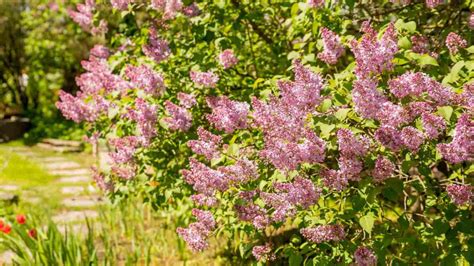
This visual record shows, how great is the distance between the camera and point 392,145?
2406mm

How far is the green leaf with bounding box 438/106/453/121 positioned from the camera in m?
2.30

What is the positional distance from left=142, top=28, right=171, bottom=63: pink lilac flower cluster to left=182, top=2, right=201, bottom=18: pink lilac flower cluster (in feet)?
0.87

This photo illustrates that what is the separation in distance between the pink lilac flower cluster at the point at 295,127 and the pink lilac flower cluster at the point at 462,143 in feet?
1.76

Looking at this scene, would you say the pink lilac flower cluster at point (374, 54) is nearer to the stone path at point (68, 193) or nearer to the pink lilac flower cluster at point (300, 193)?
the pink lilac flower cluster at point (300, 193)

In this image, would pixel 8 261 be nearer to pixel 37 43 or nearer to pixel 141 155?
pixel 141 155

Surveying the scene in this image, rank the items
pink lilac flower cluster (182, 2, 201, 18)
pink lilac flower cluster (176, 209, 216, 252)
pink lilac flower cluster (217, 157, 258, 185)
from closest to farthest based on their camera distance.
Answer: pink lilac flower cluster (217, 157, 258, 185) < pink lilac flower cluster (176, 209, 216, 252) < pink lilac flower cluster (182, 2, 201, 18)

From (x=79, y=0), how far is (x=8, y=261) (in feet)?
25.8

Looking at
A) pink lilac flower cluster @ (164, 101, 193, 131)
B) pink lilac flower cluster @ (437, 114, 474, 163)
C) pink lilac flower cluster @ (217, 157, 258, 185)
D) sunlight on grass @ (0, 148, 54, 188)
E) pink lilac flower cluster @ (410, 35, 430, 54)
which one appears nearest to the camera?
pink lilac flower cluster @ (437, 114, 474, 163)

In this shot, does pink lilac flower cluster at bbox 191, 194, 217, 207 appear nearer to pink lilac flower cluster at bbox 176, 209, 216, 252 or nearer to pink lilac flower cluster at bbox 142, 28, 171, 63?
pink lilac flower cluster at bbox 176, 209, 216, 252

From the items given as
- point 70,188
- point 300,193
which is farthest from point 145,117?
point 70,188

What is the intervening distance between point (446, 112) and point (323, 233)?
84 centimetres

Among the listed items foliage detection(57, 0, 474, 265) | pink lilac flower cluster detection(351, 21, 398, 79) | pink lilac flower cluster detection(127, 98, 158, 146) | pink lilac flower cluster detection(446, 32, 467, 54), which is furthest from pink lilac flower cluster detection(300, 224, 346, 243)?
pink lilac flower cluster detection(127, 98, 158, 146)

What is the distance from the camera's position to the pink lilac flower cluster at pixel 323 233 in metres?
2.73

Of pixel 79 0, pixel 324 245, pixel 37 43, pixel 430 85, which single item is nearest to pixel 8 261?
pixel 324 245
